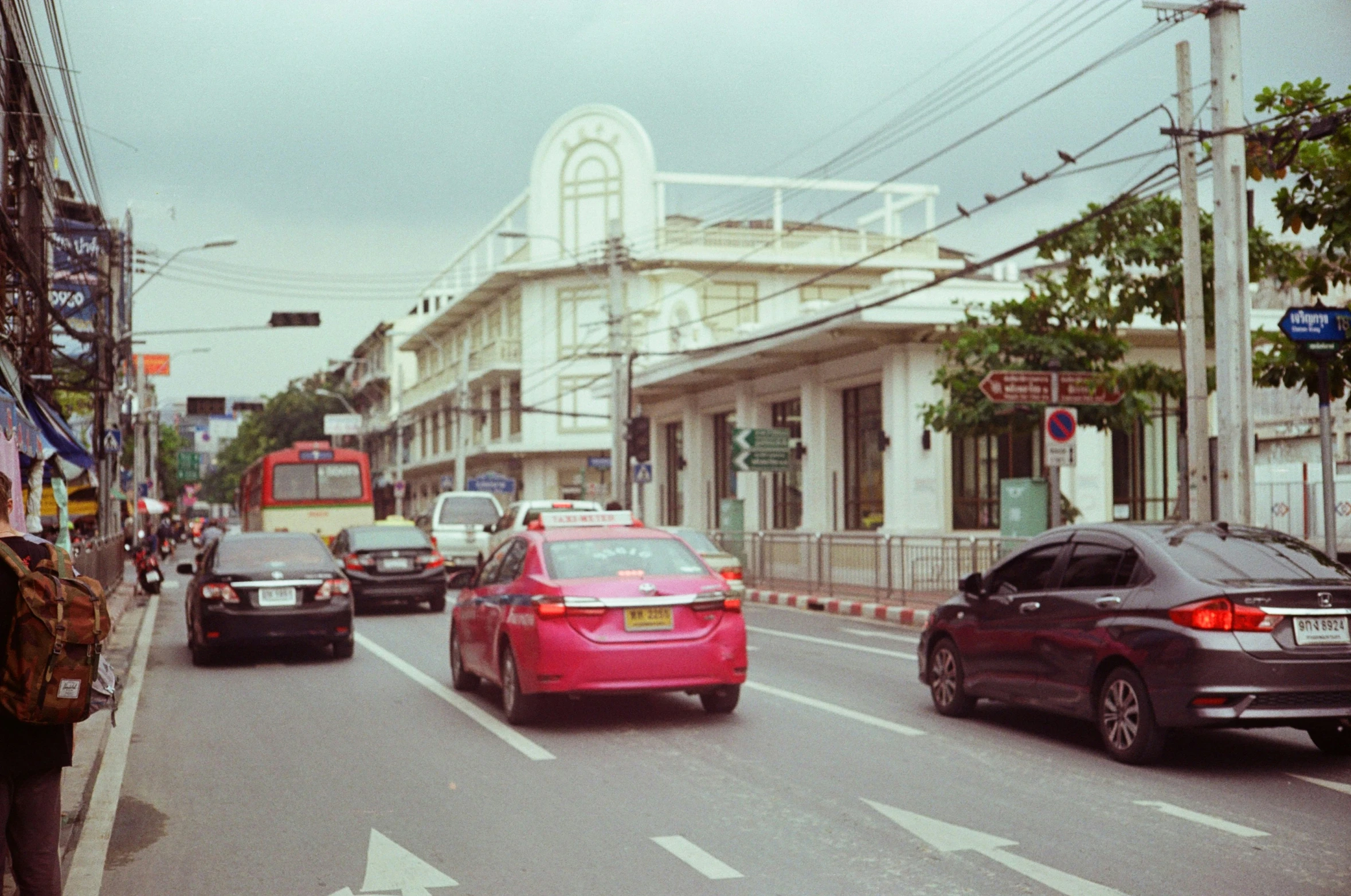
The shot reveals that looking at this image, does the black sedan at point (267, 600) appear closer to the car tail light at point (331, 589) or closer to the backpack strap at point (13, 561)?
the car tail light at point (331, 589)

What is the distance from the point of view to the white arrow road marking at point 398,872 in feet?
20.5

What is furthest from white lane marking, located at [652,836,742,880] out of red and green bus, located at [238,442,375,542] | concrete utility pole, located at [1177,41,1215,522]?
red and green bus, located at [238,442,375,542]

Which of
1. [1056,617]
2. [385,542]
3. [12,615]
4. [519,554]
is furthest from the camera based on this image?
[385,542]

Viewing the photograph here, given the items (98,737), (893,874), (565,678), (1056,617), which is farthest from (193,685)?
(893,874)

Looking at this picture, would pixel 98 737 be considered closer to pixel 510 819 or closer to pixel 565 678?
pixel 565 678

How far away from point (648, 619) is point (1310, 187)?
24.4 ft

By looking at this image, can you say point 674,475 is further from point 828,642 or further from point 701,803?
point 701,803

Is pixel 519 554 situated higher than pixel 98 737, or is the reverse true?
pixel 519 554

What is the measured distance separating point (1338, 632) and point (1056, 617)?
1.83 m

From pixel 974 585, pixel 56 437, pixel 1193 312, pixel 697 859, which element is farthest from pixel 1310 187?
pixel 56 437

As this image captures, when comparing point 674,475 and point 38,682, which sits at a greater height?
point 674,475

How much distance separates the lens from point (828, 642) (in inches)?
710

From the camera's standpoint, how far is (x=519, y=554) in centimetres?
1183

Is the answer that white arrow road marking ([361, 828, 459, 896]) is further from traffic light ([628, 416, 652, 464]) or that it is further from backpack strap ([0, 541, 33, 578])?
traffic light ([628, 416, 652, 464])
